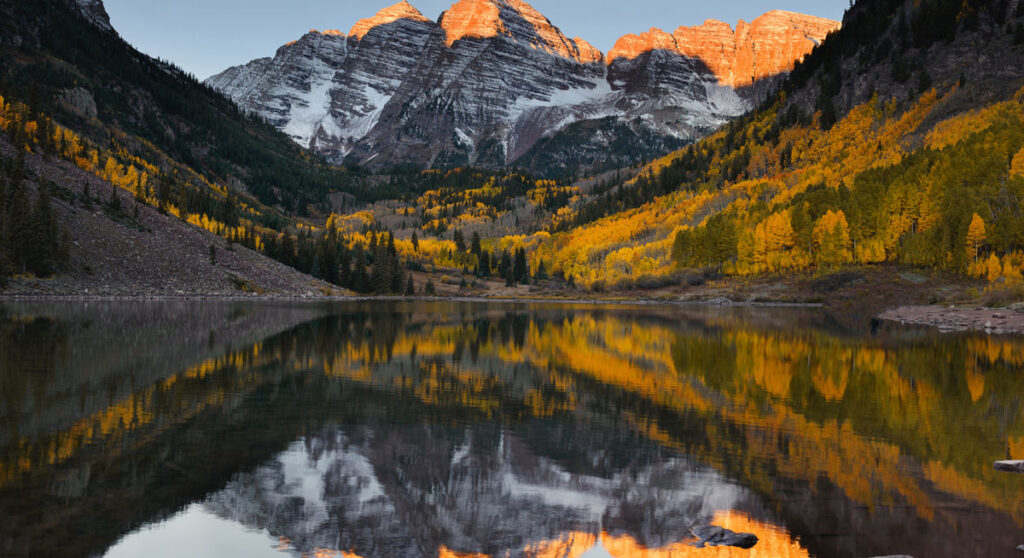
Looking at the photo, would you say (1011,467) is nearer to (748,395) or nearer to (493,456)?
(748,395)

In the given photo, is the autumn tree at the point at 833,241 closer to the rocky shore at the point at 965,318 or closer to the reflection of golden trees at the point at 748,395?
the rocky shore at the point at 965,318

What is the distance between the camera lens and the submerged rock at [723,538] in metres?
11.3

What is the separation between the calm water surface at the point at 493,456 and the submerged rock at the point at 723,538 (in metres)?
0.18

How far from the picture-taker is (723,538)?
1144 centimetres

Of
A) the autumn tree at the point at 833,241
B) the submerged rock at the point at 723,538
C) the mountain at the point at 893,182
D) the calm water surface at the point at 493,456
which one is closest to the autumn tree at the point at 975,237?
the mountain at the point at 893,182

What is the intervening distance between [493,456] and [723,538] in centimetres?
669

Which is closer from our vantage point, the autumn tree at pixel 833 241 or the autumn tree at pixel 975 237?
the autumn tree at pixel 975 237

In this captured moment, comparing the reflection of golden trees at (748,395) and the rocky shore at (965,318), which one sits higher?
the rocky shore at (965,318)

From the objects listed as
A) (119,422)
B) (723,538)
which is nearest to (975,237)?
(723,538)

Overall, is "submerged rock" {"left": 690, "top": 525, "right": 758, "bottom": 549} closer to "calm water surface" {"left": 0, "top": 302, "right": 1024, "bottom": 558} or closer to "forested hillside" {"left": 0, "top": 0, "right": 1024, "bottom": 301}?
"calm water surface" {"left": 0, "top": 302, "right": 1024, "bottom": 558}

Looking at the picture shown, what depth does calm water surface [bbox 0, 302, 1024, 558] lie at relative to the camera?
11.4 m

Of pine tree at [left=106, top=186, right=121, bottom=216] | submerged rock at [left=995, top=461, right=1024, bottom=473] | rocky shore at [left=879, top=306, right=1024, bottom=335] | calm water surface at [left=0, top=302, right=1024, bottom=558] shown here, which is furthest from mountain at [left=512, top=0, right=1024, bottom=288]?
pine tree at [left=106, top=186, right=121, bottom=216]

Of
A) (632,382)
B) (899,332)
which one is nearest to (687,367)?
Result: (632,382)

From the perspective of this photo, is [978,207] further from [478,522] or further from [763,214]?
[478,522]
